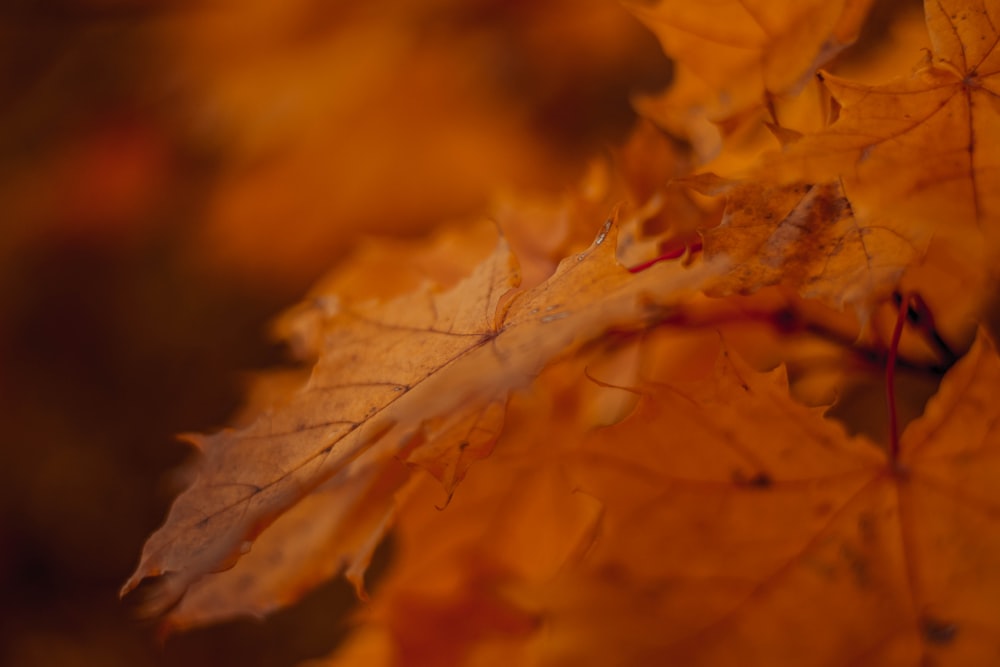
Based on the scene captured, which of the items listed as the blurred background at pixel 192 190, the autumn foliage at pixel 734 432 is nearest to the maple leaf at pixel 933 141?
the autumn foliage at pixel 734 432

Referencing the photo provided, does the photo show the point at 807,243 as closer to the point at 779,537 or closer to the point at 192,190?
the point at 779,537

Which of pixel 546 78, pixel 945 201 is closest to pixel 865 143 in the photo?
pixel 945 201

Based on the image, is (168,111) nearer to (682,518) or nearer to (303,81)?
(303,81)

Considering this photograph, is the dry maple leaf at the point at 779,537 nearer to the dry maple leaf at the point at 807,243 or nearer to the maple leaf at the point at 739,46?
the dry maple leaf at the point at 807,243

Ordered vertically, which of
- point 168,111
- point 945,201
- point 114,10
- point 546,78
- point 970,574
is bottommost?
point 546,78

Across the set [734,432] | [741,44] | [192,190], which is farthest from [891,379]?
[192,190]

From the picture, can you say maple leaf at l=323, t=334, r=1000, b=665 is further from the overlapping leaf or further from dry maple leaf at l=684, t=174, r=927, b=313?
the overlapping leaf
